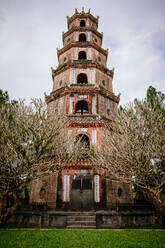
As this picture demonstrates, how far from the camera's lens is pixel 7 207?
8.70 m

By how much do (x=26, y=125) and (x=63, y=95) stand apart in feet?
27.7

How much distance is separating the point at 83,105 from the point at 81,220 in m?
11.6

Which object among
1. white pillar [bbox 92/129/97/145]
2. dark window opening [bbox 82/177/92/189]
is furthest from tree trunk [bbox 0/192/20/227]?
white pillar [bbox 92/129/97/145]

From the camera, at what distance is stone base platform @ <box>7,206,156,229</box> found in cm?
1085

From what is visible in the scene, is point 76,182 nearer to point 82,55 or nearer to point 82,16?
point 82,55

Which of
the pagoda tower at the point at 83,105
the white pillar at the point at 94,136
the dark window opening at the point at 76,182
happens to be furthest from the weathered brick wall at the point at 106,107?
the dark window opening at the point at 76,182

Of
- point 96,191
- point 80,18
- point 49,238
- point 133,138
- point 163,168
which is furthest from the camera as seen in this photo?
point 80,18

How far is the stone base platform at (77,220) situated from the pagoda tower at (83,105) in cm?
205

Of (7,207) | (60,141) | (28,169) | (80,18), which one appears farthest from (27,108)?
(80,18)

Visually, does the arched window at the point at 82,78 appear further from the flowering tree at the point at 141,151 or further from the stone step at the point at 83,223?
the stone step at the point at 83,223

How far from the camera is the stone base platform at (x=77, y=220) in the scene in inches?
427

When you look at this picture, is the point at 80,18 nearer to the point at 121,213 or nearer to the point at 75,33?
the point at 75,33

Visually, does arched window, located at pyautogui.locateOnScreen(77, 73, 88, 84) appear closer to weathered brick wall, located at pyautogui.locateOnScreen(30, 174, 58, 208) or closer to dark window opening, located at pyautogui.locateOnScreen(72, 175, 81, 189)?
dark window opening, located at pyautogui.locateOnScreen(72, 175, 81, 189)

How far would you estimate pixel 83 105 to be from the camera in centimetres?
1956
